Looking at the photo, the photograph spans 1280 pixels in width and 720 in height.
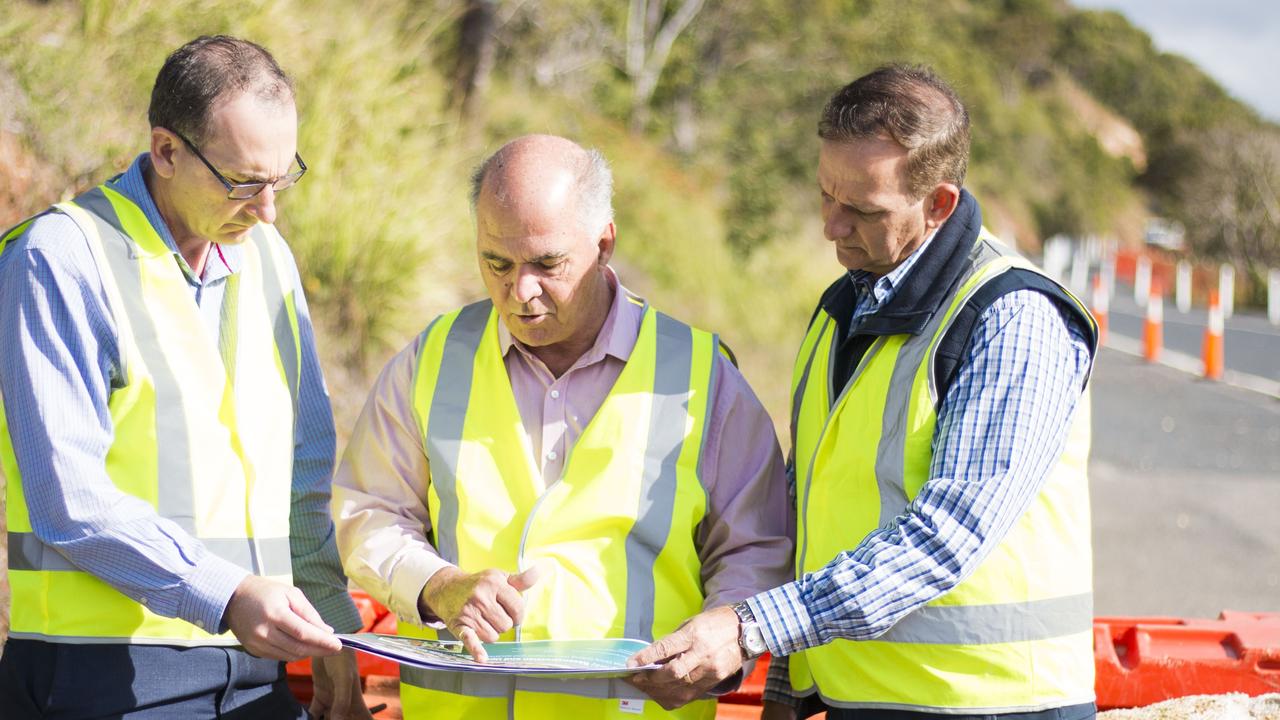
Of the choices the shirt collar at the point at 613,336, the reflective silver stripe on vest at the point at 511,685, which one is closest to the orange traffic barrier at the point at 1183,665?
the reflective silver stripe on vest at the point at 511,685

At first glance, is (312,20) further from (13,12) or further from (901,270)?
(901,270)

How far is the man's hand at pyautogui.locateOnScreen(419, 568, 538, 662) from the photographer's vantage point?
2584 mm

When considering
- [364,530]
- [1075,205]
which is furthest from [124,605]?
[1075,205]

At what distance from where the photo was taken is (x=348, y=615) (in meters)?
3.16

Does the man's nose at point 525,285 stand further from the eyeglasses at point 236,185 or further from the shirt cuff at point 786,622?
the shirt cuff at point 786,622

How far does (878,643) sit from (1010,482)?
0.46 m

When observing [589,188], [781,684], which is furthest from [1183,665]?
[589,188]

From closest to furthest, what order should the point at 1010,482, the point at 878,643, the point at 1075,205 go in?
the point at 1010,482 → the point at 878,643 → the point at 1075,205

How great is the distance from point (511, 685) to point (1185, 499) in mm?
8345

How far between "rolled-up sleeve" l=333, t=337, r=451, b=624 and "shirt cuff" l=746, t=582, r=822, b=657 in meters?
0.73

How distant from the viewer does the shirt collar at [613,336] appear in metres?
2.93

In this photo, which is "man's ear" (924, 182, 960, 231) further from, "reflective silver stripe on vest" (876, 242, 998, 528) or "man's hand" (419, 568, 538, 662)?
"man's hand" (419, 568, 538, 662)

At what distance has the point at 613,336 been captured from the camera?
9.63ft

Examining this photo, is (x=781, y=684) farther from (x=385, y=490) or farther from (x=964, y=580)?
(x=385, y=490)
